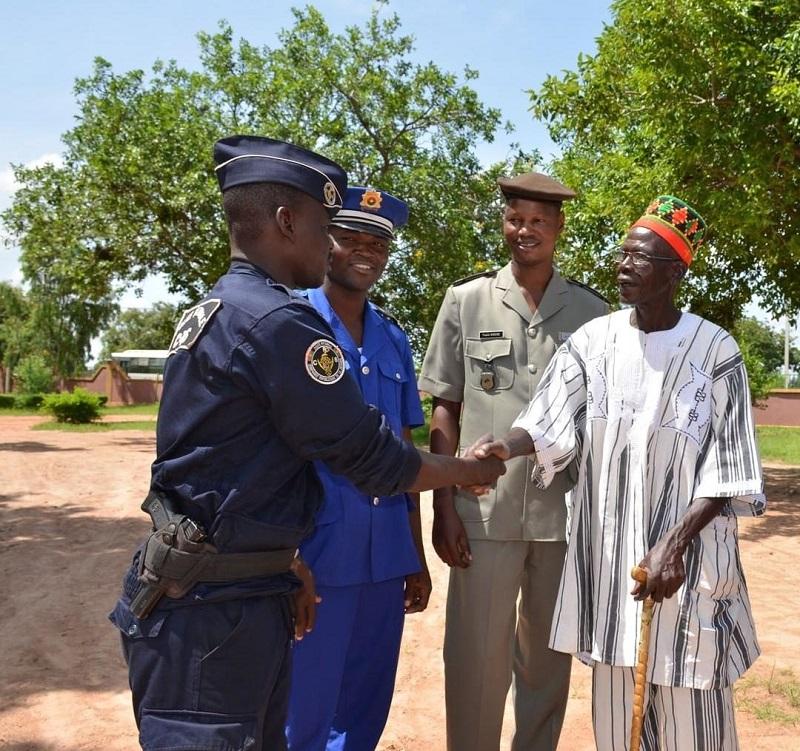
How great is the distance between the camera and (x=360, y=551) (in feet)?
9.75

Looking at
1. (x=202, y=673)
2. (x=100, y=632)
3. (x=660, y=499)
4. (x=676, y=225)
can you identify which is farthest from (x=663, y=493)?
(x=100, y=632)

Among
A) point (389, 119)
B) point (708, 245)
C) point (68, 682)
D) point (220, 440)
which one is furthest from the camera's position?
point (389, 119)

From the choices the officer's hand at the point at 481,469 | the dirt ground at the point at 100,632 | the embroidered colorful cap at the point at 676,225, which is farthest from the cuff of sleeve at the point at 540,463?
the dirt ground at the point at 100,632

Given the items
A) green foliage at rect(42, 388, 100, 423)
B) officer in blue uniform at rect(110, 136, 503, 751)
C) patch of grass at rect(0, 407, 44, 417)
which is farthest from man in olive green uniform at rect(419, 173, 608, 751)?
patch of grass at rect(0, 407, 44, 417)

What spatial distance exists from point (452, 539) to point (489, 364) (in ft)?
2.22

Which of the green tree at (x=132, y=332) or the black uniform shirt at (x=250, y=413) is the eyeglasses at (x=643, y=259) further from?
the green tree at (x=132, y=332)

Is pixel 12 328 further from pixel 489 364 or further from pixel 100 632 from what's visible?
pixel 489 364

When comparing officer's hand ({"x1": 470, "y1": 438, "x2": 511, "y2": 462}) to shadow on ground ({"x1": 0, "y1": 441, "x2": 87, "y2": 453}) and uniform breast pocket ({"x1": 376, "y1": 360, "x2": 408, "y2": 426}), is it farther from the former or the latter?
shadow on ground ({"x1": 0, "y1": 441, "x2": 87, "y2": 453})

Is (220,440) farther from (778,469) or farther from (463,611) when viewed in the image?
(778,469)

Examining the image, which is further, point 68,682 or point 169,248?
point 169,248

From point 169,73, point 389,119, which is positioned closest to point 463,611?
point 389,119

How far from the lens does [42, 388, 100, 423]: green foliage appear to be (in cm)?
2484

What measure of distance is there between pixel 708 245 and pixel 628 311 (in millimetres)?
8445

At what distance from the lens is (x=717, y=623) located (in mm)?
2727
